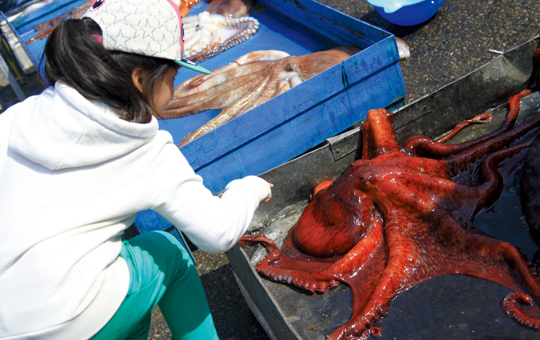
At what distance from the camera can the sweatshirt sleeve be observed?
168 centimetres

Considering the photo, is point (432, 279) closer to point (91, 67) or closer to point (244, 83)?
point (91, 67)

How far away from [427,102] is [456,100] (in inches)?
12.1

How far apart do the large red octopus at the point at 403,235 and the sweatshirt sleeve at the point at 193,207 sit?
80 centimetres

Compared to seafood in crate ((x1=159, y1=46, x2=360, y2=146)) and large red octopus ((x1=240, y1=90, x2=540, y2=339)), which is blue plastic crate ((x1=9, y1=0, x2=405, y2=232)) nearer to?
seafood in crate ((x1=159, y1=46, x2=360, y2=146))

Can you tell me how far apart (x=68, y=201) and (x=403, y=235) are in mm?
1871

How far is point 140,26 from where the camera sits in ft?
5.44

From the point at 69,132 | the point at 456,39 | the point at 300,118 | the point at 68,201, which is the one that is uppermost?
the point at 69,132

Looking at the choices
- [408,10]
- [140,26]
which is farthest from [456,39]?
[140,26]

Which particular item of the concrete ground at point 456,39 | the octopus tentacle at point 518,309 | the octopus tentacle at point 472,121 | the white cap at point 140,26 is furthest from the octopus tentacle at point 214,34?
the octopus tentacle at point 518,309

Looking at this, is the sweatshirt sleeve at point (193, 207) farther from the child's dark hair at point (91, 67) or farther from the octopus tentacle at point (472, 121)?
the octopus tentacle at point (472, 121)

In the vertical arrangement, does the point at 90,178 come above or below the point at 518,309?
above

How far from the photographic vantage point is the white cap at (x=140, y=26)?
161 centimetres

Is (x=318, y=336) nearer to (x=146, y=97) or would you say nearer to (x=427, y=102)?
(x=146, y=97)

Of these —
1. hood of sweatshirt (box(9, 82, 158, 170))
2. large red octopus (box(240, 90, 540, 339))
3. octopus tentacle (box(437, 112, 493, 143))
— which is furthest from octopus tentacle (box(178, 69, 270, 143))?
hood of sweatshirt (box(9, 82, 158, 170))
